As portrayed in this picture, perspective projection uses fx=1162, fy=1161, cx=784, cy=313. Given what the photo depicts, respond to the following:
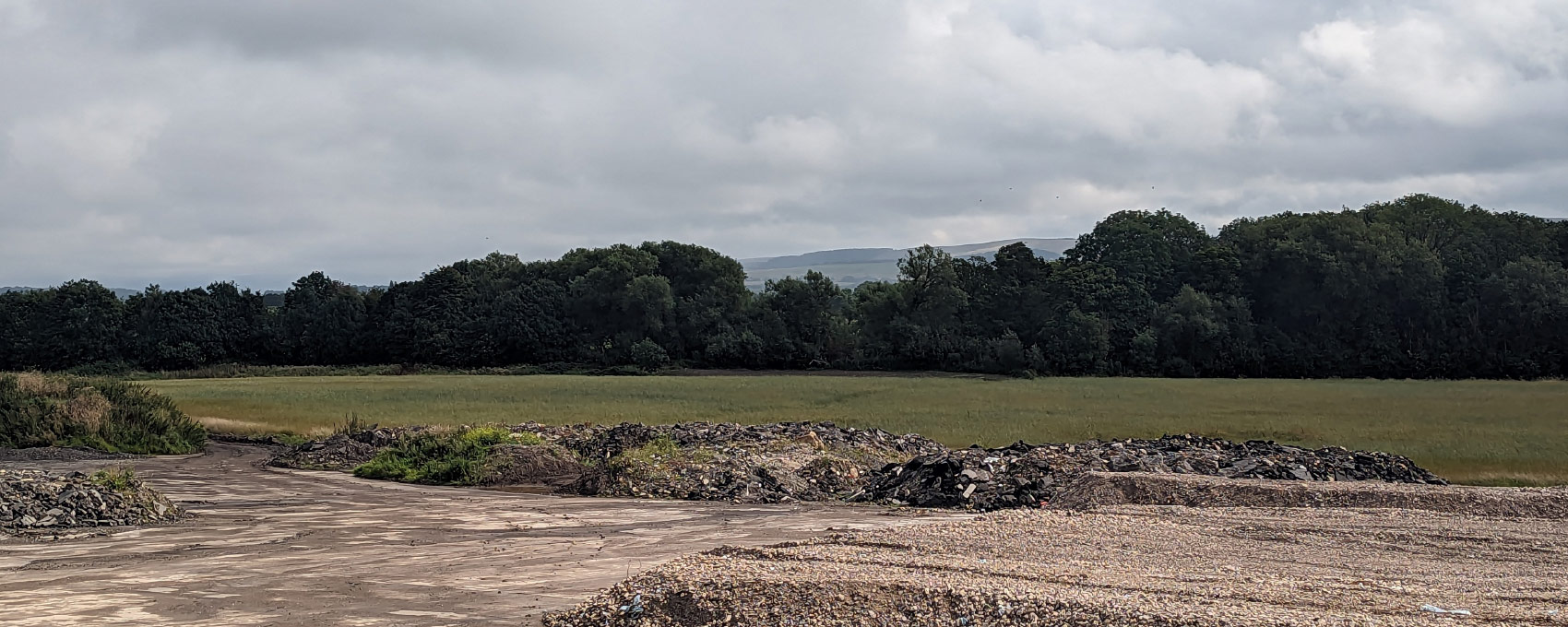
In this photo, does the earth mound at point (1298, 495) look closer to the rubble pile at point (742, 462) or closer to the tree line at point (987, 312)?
the rubble pile at point (742, 462)

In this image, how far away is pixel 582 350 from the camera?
92.9 meters

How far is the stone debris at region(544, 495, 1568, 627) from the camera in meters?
8.31

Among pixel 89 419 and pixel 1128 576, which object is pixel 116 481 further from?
pixel 89 419

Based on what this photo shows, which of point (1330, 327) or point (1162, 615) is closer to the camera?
point (1162, 615)

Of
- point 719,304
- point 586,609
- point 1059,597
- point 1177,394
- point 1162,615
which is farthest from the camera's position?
point 719,304

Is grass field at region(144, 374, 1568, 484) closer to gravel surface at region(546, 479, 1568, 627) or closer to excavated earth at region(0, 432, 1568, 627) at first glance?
excavated earth at region(0, 432, 1568, 627)

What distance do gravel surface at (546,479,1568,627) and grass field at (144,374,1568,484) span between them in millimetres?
10547

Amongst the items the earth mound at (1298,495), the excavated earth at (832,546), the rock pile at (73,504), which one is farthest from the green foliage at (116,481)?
the earth mound at (1298,495)

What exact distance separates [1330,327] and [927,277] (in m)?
27.6

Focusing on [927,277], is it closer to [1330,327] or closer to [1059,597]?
[1330,327]

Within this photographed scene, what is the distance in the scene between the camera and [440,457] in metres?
25.4

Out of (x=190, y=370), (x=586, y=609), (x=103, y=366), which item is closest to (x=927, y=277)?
(x=190, y=370)

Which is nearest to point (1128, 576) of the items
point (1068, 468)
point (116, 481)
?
point (1068, 468)

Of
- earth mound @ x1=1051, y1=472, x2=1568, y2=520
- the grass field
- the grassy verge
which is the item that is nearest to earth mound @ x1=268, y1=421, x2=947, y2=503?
earth mound @ x1=1051, y1=472, x2=1568, y2=520
